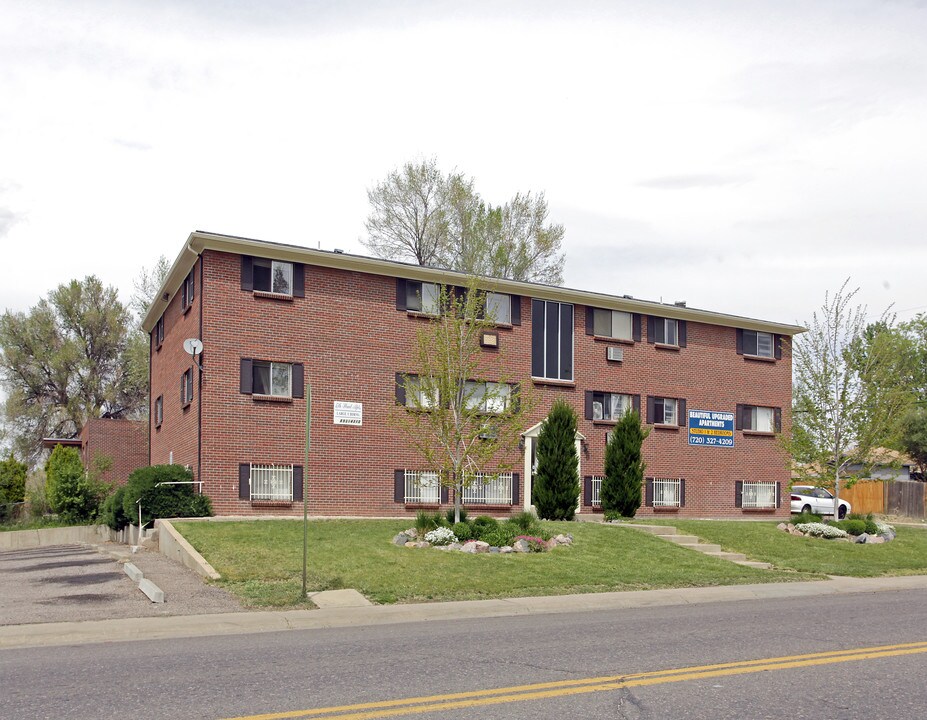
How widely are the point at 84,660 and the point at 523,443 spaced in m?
22.2

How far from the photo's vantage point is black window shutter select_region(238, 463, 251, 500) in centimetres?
2611

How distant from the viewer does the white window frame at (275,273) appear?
88.7 ft

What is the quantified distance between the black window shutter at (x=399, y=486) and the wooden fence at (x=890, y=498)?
27.5 metres

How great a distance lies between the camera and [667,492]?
110ft

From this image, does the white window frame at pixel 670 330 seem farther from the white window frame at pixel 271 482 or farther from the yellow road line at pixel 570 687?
the yellow road line at pixel 570 687

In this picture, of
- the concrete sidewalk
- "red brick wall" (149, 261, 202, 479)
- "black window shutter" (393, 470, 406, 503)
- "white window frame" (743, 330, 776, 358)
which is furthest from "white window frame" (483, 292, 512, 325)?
the concrete sidewalk

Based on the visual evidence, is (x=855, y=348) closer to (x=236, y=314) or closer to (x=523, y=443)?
(x=523, y=443)

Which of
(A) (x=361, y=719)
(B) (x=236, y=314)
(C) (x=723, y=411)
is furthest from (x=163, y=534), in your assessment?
(C) (x=723, y=411)

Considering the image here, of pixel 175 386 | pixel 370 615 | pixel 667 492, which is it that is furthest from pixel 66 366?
pixel 370 615

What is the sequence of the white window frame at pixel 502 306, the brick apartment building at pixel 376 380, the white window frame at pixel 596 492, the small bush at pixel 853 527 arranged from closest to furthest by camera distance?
the small bush at pixel 853 527 → the brick apartment building at pixel 376 380 → the white window frame at pixel 502 306 → the white window frame at pixel 596 492

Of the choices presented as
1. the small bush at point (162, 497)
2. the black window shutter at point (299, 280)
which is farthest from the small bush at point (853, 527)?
the small bush at point (162, 497)

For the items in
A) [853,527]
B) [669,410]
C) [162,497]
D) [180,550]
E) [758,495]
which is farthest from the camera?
[758,495]

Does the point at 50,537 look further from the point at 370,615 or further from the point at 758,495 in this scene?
the point at 758,495

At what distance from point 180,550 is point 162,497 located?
18.3 ft
